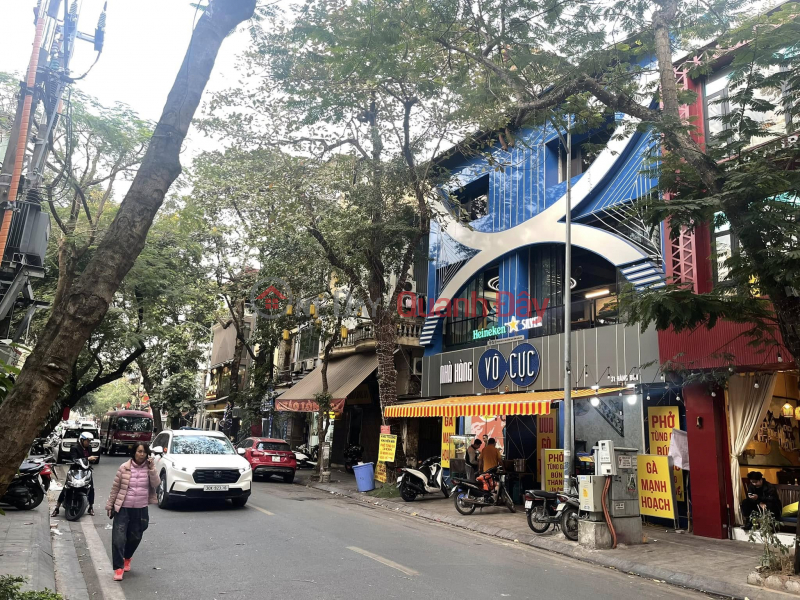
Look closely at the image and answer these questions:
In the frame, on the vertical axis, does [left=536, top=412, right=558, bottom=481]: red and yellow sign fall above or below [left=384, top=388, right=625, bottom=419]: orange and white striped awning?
below

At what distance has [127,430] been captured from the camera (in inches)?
1264

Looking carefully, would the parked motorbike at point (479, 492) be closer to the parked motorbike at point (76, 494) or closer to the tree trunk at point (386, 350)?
the tree trunk at point (386, 350)

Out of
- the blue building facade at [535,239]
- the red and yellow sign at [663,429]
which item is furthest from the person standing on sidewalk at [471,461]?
the red and yellow sign at [663,429]

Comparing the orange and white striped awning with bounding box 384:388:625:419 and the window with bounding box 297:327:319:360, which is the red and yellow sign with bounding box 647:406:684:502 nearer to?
the orange and white striped awning with bounding box 384:388:625:419

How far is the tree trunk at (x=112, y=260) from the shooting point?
3.27m

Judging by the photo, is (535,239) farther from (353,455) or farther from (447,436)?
(353,455)

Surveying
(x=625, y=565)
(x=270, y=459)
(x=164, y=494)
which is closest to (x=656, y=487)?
(x=625, y=565)

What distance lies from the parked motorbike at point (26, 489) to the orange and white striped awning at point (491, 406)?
8.83m

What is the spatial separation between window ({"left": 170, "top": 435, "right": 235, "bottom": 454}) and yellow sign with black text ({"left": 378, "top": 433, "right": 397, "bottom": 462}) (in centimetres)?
515

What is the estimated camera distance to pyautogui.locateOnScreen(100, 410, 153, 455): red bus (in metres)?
31.7

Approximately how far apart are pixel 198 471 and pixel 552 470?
26.8 feet

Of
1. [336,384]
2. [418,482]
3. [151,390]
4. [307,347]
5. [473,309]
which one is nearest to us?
[418,482]

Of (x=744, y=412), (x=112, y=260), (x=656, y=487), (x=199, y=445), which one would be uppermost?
(x=112, y=260)

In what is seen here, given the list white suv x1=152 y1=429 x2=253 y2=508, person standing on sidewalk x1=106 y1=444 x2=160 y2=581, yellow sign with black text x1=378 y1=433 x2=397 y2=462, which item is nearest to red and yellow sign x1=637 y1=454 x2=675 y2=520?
yellow sign with black text x1=378 y1=433 x2=397 y2=462
